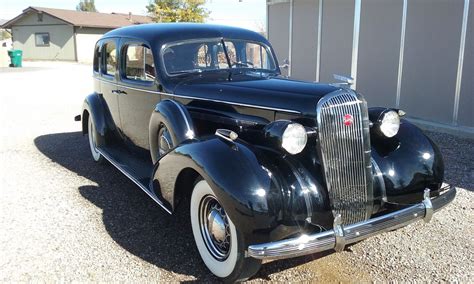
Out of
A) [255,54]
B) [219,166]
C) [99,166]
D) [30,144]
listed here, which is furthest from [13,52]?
[219,166]

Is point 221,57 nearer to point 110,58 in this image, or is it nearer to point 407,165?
point 110,58

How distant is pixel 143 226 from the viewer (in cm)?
402

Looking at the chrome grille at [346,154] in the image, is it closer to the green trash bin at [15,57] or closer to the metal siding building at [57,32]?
the green trash bin at [15,57]

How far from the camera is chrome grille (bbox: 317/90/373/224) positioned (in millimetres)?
3002

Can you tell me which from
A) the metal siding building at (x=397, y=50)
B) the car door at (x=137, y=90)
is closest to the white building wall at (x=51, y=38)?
the metal siding building at (x=397, y=50)

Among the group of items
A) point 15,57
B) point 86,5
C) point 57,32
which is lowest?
point 15,57

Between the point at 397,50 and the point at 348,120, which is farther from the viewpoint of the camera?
the point at 397,50

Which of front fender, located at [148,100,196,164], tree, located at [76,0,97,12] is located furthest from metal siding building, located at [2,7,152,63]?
tree, located at [76,0,97,12]

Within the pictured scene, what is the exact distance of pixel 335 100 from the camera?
3092mm

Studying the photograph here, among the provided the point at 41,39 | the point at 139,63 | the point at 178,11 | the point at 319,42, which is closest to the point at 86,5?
the point at 41,39

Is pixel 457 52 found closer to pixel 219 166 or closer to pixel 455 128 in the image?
Result: pixel 455 128

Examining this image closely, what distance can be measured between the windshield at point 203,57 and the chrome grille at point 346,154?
68.0 inches

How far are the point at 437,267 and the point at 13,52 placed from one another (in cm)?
2785

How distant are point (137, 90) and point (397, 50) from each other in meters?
6.63
